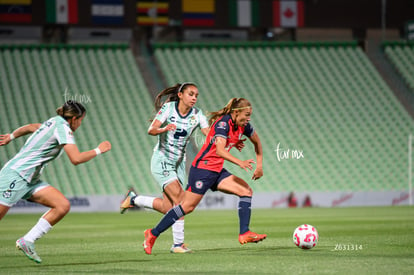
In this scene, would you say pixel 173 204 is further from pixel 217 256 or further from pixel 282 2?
pixel 282 2

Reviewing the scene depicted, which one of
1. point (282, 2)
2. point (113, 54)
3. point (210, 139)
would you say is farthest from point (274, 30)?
point (210, 139)

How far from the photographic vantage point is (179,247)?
985 cm

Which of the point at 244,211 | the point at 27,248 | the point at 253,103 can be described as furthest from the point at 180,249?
the point at 253,103

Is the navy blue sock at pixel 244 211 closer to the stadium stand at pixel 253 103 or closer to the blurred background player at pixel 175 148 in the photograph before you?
the blurred background player at pixel 175 148

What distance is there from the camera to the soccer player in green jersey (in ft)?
26.3

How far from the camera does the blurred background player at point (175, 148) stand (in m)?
9.88

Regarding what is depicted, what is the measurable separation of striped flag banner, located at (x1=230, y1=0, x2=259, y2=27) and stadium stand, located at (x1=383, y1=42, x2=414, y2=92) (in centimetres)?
718

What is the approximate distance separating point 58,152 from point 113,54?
25.4 m

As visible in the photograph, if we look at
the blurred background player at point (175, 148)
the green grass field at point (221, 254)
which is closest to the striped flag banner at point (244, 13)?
the green grass field at point (221, 254)

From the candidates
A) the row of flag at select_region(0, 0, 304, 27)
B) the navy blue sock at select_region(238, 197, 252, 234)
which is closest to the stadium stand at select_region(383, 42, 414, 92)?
the row of flag at select_region(0, 0, 304, 27)

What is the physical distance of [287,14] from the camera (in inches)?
1352

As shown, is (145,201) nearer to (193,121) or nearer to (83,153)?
(193,121)

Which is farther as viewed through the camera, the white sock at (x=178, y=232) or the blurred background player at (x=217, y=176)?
the white sock at (x=178, y=232)

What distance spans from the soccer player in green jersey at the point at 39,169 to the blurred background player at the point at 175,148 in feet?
6.01
